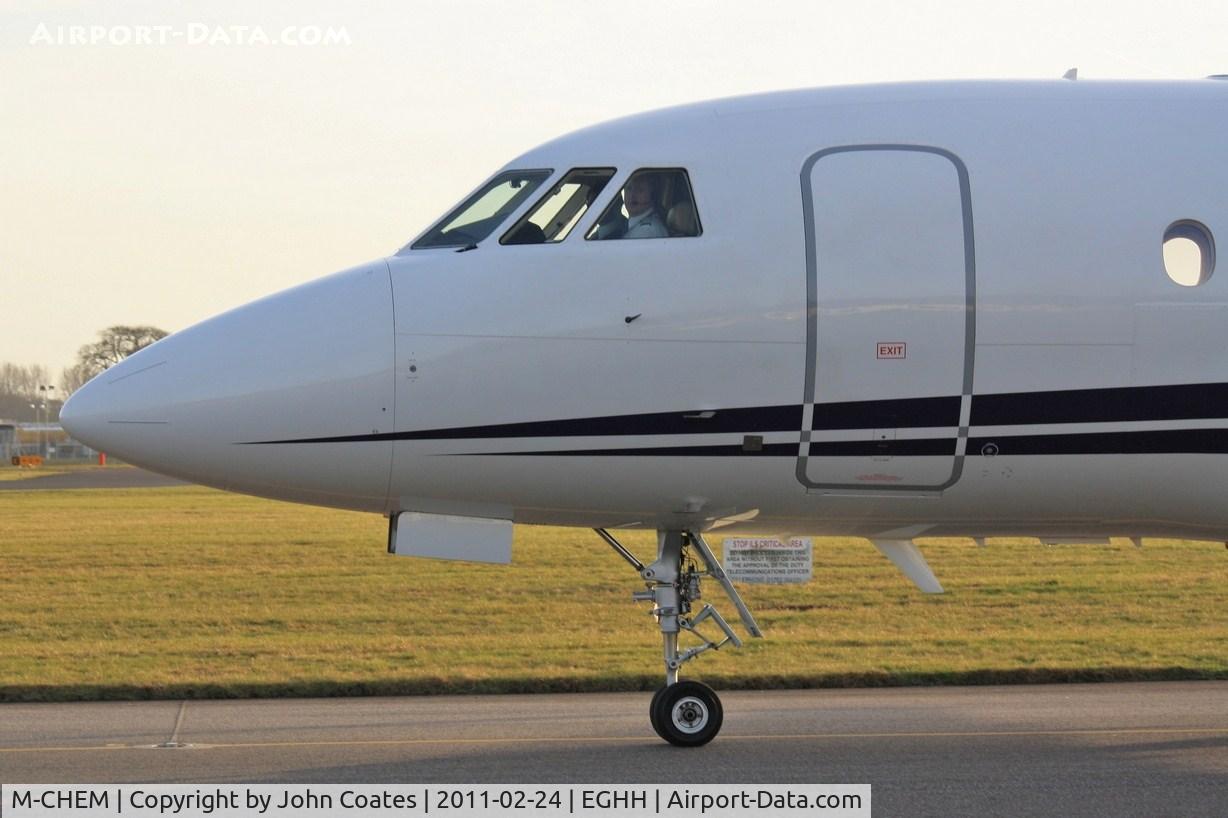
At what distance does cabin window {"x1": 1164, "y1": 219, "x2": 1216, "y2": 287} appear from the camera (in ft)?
32.0

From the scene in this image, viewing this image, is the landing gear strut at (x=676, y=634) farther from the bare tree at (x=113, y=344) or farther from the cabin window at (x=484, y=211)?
the bare tree at (x=113, y=344)

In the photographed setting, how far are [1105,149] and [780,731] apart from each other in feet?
15.1

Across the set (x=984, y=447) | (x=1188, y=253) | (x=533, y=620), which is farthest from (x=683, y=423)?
(x=533, y=620)

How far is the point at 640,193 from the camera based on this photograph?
987cm

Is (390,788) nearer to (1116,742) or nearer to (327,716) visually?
(327,716)

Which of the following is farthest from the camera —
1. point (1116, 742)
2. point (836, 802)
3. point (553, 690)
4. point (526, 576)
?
point (526, 576)

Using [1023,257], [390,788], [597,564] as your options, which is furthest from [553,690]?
[597,564]

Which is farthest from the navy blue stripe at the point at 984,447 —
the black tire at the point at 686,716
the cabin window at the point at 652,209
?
the black tire at the point at 686,716

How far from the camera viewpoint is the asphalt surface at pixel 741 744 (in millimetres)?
9414

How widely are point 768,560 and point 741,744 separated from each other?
154 cm

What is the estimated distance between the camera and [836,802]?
349 inches

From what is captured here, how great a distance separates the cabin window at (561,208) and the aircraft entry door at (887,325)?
4.28 ft

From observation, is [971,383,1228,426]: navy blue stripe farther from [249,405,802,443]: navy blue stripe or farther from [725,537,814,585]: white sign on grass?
[725,537,814,585]: white sign on grass

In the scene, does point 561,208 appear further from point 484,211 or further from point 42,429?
point 42,429
